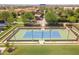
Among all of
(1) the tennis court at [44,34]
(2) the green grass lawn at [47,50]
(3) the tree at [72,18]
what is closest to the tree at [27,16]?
(1) the tennis court at [44,34]

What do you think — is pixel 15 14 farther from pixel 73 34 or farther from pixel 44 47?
pixel 73 34

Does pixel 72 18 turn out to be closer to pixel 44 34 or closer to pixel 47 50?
pixel 44 34

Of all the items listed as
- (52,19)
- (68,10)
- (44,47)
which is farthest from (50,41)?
(68,10)

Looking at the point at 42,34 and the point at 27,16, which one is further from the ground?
the point at 27,16

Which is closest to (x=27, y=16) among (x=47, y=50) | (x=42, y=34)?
(x=42, y=34)

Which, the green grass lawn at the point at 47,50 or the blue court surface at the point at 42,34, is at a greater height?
the blue court surface at the point at 42,34

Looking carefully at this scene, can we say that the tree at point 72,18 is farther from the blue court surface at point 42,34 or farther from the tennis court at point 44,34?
the blue court surface at point 42,34
